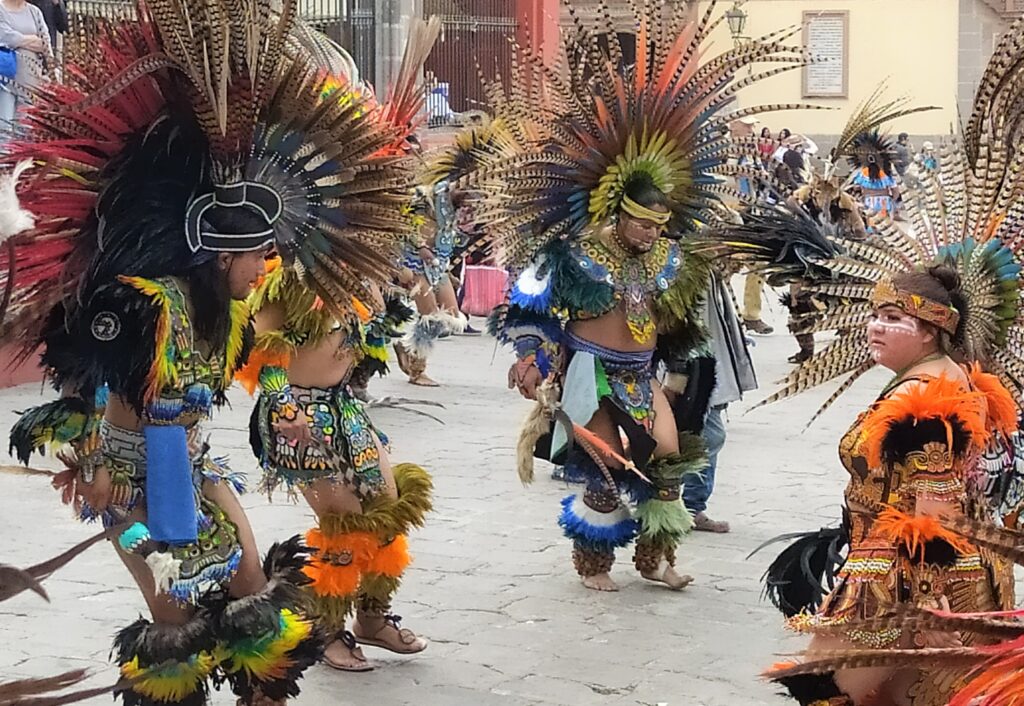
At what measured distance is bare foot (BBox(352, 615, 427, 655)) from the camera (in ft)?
19.6

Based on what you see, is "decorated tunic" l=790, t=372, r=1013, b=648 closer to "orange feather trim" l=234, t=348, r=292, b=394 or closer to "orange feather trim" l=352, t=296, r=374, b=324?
"orange feather trim" l=352, t=296, r=374, b=324

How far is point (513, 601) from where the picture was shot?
22.4ft

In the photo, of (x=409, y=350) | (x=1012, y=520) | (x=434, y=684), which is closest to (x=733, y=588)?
(x=434, y=684)

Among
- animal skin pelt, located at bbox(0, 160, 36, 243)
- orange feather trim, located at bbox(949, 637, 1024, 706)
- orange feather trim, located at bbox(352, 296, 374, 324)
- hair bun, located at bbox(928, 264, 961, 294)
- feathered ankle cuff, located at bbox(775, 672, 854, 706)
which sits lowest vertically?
feathered ankle cuff, located at bbox(775, 672, 854, 706)

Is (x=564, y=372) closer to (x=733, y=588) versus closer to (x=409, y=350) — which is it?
(x=733, y=588)

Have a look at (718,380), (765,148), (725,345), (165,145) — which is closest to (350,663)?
(165,145)

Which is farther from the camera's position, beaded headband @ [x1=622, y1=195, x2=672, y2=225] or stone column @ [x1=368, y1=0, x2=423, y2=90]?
stone column @ [x1=368, y1=0, x2=423, y2=90]

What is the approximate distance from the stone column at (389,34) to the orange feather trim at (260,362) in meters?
13.4

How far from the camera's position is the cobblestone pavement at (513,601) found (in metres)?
5.77

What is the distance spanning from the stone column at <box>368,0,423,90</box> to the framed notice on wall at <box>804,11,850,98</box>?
21.2 meters

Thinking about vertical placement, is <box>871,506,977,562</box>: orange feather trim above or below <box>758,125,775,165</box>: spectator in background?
below

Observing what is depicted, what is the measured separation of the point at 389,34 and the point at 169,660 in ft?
49.8

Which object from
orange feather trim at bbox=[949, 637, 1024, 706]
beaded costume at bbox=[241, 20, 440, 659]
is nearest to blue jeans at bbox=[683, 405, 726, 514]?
beaded costume at bbox=[241, 20, 440, 659]

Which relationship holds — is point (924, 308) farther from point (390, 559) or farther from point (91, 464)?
point (91, 464)
